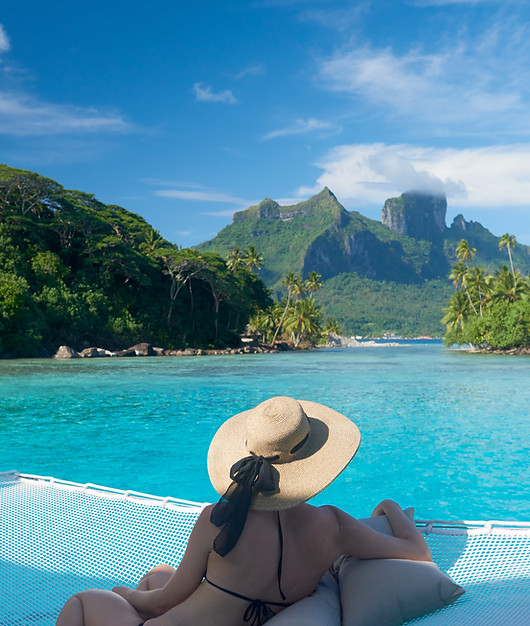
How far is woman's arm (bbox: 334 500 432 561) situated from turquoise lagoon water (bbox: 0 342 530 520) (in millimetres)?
4555

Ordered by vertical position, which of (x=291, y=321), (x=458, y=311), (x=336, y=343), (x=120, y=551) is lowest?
(x=336, y=343)

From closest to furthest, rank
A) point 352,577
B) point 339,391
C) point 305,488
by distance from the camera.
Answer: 1. point 305,488
2. point 352,577
3. point 339,391

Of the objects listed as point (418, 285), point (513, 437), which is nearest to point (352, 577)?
point (513, 437)

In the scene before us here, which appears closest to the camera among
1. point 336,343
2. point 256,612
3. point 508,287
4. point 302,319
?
point 256,612

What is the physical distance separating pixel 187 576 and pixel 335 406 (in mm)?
11953

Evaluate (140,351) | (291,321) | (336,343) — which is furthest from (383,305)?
(140,351)

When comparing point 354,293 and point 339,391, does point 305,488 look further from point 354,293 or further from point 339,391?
point 354,293

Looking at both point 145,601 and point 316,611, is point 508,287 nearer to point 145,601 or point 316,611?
point 316,611

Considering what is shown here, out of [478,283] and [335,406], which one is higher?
[478,283]

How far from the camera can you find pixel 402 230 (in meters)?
197

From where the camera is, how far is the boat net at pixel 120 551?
7.42ft

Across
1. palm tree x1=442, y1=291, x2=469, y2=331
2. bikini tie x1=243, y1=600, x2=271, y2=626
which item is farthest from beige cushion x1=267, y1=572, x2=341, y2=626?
palm tree x1=442, y1=291, x2=469, y2=331

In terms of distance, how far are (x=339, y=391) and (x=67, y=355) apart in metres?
20.4

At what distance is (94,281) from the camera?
125 ft
